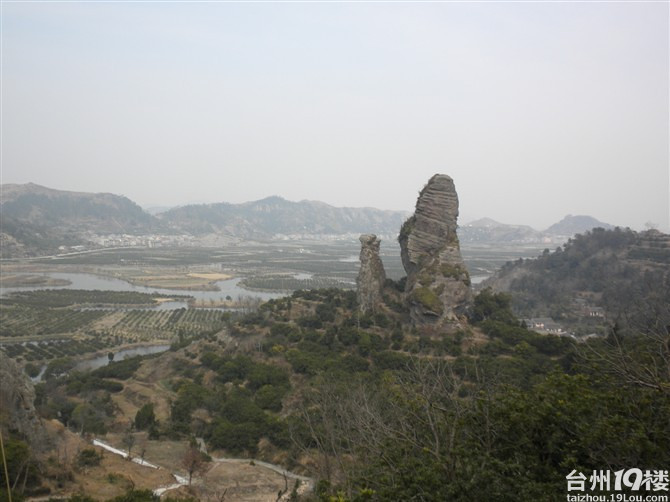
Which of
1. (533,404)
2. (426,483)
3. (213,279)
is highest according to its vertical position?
(533,404)

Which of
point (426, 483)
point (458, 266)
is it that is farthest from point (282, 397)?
point (426, 483)

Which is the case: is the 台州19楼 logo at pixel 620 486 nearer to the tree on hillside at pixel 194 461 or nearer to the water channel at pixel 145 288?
the tree on hillside at pixel 194 461

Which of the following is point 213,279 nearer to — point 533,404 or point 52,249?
point 52,249

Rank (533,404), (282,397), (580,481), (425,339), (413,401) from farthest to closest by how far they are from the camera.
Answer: (425,339), (282,397), (413,401), (533,404), (580,481)

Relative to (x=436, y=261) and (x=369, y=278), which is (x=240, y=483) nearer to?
(x=369, y=278)

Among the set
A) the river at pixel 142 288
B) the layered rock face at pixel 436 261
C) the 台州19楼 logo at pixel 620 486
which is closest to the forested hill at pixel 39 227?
the river at pixel 142 288

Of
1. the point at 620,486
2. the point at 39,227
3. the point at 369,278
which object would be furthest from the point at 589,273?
the point at 39,227

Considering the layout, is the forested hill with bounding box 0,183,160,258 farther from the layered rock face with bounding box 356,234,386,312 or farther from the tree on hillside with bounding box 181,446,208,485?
the tree on hillside with bounding box 181,446,208,485
